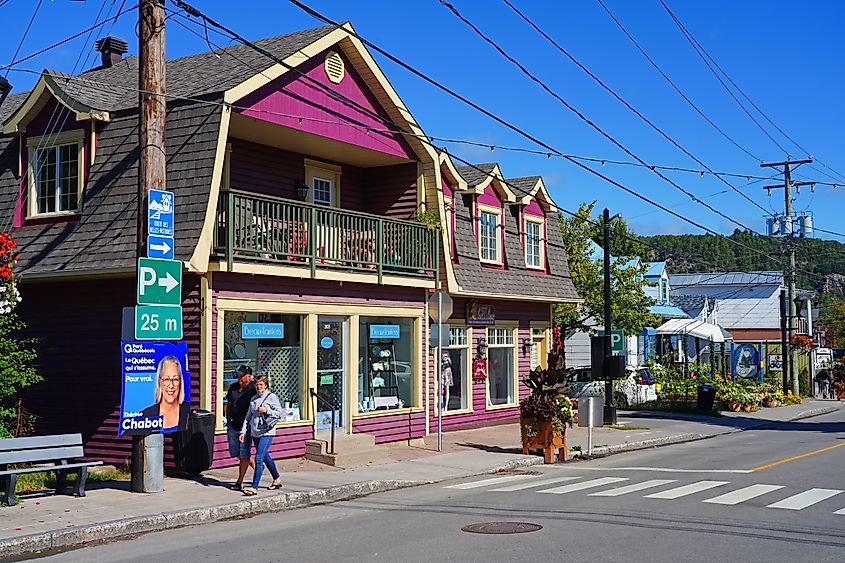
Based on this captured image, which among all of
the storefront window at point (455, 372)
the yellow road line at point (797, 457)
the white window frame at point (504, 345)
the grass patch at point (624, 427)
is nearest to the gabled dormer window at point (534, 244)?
the white window frame at point (504, 345)

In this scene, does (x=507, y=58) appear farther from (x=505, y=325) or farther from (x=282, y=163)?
(x=505, y=325)

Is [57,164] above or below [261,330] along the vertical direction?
above

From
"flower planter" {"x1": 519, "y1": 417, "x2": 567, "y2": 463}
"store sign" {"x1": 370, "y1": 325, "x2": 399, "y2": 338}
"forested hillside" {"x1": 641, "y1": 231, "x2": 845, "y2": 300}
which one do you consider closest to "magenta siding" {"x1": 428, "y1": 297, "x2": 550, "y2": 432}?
"store sign" {"x1": 370, "y1": 325, "x2": 399, "y2": 338}

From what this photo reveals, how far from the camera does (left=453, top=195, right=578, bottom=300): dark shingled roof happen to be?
77.3 feet

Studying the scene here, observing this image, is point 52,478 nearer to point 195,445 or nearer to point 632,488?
point 195,445

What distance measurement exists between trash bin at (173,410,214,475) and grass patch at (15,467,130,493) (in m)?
0.94

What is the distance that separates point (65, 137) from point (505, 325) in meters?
12.6

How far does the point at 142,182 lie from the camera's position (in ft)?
44.0

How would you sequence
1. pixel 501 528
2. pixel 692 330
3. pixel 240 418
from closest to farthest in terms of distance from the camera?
pixel 501 528, pixel 240 418, pixel 692 330

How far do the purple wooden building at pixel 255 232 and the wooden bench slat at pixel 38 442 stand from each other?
132 inches

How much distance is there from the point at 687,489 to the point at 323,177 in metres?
11.1

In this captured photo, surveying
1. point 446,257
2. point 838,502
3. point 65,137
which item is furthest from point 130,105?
point 838,502

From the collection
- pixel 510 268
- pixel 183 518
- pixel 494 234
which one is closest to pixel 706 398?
pixel 510 268

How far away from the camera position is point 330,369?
754 inches
